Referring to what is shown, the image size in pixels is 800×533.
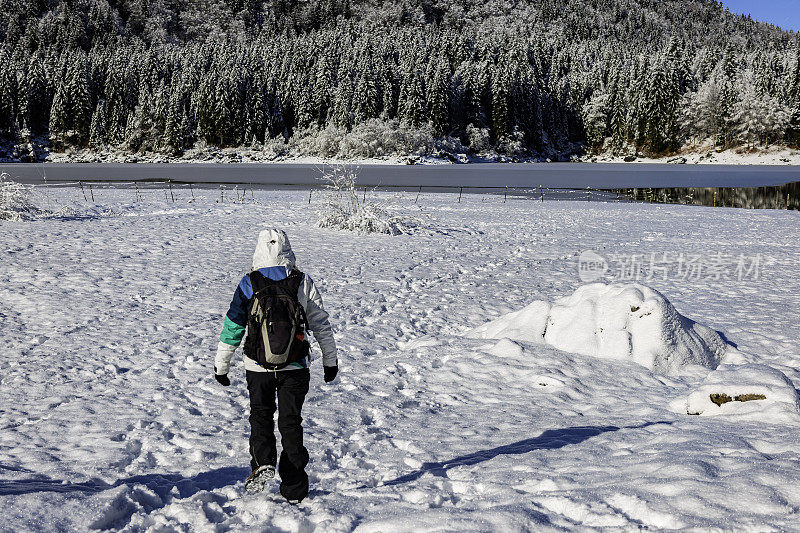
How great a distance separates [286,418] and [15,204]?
A: 74.7 feet

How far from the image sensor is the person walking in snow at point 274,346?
4.14 m

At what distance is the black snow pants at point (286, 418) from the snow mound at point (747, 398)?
428cm

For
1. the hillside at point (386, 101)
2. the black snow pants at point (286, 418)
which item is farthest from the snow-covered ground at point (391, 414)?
the hillside at point (386, 101)

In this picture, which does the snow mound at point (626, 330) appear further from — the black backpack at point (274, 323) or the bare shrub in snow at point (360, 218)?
the bare shrub in snow at point (360, 218)

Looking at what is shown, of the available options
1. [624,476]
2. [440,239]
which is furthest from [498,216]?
[624,476]

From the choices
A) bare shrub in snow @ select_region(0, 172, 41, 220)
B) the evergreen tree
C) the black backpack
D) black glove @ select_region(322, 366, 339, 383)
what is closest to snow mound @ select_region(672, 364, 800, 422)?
black glove @ select_region(322, 366, 339, 383)

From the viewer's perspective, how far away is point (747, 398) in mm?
6195

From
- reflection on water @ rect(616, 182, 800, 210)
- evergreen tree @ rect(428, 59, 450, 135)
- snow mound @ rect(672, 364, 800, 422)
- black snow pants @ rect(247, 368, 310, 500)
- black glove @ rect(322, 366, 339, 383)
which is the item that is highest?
evergreen tree @ rect(428, 59, 450, 135)

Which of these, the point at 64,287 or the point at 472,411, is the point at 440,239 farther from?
the point at 472,411

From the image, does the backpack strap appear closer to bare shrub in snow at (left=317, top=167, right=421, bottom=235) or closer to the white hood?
the white hood

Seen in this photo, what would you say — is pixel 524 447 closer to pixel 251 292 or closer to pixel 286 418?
pixel 286 418

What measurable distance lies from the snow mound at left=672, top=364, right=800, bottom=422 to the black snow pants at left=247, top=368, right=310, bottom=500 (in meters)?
4.28

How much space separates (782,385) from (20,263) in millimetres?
15236

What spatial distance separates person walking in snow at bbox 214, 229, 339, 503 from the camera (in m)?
4.14
